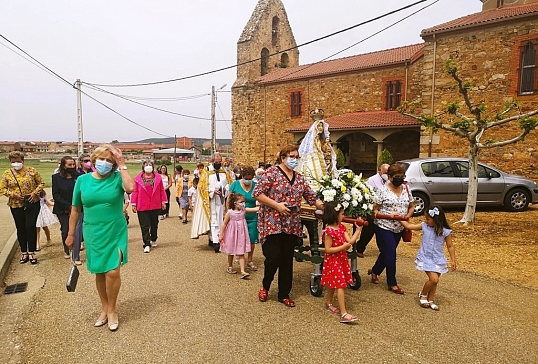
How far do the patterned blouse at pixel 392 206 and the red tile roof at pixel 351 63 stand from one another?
1788 cm

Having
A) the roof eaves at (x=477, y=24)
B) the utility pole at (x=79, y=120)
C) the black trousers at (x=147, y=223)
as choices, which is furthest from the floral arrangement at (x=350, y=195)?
the utility pole at (x=79, y=120)

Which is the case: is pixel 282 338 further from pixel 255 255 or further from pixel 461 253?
pixel 461 253

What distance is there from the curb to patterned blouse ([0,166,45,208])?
0.91m

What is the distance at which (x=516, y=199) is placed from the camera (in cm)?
1067

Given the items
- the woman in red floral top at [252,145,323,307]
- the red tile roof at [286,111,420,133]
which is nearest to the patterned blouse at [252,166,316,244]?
the woman in red floral top at [252,145,323,307]

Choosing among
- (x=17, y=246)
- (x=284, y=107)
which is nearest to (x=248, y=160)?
(x=284, y=107)

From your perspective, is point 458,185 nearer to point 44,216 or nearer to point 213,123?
point 44,216

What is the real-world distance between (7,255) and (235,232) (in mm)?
4124

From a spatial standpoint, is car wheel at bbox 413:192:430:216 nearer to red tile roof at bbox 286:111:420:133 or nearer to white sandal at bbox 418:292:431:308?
white sandal at bbox 418:292:431:308

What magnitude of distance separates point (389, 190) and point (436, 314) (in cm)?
156

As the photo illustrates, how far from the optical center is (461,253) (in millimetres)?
6828

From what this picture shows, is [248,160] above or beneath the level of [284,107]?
beneath

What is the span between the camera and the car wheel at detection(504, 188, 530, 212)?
34.9ft

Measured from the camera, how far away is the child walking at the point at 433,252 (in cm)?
427
